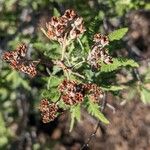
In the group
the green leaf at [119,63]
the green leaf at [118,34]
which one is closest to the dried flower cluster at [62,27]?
the green leaf at [119,63]

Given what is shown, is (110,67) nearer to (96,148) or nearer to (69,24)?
(69,24)

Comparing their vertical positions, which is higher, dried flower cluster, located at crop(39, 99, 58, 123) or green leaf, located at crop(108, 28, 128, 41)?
green leaf, located at crop(108, 28, 128, 41)

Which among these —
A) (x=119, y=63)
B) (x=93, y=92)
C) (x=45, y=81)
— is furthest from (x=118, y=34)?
(x=45, y=81)

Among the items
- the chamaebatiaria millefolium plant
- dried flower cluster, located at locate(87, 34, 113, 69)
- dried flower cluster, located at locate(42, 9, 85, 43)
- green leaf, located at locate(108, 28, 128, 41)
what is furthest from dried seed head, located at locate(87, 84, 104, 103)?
green leaf, located at locate(108, 28, 128, 41)

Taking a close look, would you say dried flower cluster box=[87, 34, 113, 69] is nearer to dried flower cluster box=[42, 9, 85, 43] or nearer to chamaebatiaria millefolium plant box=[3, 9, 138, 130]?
chamaebatiaria millefolium plant box=[3, 9, 138, 130]

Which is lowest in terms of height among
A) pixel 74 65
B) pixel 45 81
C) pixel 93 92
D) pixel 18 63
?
pixel 45 81

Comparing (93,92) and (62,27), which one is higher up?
(62,27)

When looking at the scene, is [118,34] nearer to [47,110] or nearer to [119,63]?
[119,63]
